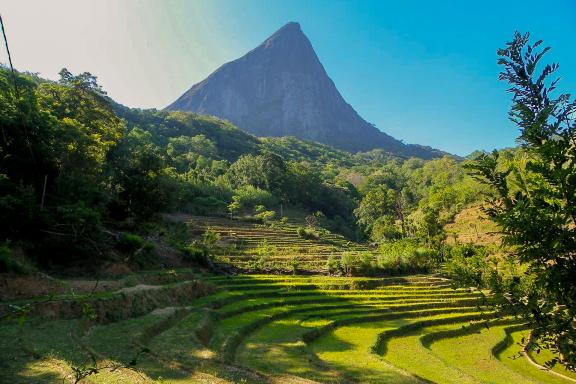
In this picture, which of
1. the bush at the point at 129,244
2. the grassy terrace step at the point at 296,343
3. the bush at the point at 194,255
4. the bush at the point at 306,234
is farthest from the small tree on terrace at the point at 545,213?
the bush at the point at 306,234

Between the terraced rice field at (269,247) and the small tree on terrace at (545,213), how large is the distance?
27025mm

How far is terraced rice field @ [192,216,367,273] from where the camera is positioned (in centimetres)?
3249

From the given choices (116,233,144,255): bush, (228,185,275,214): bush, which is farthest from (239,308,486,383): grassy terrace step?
(228,185,275,214): bush

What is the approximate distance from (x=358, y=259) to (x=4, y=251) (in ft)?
79.5

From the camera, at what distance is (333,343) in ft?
57.1

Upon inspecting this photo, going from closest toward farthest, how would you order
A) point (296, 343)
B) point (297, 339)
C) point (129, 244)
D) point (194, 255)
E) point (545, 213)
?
point (545, 213) < point (296, 343) < point (297, 339) < point (129, 244) < point (194, 255)

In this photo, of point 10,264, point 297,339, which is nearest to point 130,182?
point 10,264

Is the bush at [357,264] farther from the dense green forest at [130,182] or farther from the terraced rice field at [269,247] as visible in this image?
the dense green forest at [130,182]

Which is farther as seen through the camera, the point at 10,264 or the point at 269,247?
the point at 269,247

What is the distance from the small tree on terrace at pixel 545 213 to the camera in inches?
160

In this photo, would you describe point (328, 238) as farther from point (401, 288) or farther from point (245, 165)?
point (245, 165)

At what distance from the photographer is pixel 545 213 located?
167 inches

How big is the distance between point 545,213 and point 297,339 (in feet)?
43.4

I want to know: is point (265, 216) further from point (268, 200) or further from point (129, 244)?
point (129, 244)
